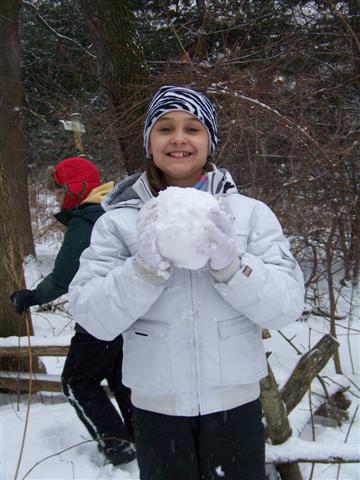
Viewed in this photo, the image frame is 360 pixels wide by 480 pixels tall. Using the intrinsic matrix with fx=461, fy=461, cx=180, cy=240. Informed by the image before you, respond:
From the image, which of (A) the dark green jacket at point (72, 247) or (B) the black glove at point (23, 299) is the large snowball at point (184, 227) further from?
(B) the black glove at point (23, 299)

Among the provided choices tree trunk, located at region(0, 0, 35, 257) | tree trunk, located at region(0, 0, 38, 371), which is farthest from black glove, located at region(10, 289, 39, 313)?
tree trunk, located at region(0, 0, 35, 257)

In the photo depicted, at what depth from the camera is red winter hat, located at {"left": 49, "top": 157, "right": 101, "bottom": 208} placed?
2801 mm

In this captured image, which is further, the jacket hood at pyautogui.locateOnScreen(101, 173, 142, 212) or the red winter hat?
the red winter hat

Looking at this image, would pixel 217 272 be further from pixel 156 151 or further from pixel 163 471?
pixel 163 471

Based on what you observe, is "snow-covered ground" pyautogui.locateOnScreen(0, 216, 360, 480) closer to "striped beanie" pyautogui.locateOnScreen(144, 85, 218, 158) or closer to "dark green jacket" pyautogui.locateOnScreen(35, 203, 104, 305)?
"dark green jacket" pyautogui.locateOnScreen(35, 203, 104, 305)

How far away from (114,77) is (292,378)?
272cm

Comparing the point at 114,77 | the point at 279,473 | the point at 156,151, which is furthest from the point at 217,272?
the point at 114,77

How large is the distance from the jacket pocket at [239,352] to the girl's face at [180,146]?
1.89 feet

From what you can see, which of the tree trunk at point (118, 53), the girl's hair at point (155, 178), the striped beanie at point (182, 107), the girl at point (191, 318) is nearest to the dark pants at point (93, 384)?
the girl at point (191, 318)

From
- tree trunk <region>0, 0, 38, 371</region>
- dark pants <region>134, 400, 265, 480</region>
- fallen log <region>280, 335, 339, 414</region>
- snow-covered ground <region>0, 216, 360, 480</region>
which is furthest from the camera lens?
tree trunk <region>0, 0, 38, 371</region>

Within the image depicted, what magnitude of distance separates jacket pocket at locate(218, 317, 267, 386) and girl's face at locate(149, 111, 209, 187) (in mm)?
576

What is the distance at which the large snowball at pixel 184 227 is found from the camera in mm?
1352

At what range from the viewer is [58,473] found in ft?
8.43

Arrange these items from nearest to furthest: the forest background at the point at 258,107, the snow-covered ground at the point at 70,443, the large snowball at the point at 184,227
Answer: the large snowball at the point at 184,227, the snow-covered ground at the point at 70,443, the forest background at the point at 258,107
